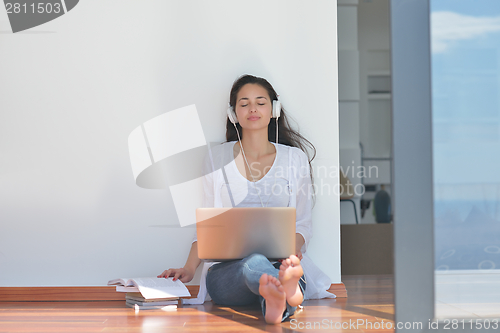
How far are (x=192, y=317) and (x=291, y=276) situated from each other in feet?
1.67

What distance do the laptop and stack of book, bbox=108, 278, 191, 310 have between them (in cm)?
39

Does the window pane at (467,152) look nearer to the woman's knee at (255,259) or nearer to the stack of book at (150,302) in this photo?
the woman's knee at (255,259)

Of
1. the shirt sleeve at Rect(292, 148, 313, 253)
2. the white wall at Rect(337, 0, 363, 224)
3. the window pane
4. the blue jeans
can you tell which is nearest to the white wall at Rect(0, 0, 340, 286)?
the shirt sleeve at Rect(292, 148, 313, 253)

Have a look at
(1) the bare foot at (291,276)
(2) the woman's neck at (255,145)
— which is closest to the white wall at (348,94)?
(2) the woman's neck at (255,145)

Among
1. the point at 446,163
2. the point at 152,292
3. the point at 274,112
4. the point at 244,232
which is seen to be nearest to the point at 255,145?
the point at 274,112

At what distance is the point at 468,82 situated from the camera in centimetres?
139

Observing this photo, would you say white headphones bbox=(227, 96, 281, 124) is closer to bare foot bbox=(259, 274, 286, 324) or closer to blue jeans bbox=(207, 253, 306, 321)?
blue jeans bbox=(207, 253, 306, 321)

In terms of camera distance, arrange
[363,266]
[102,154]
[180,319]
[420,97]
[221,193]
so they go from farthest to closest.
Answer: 1. [363,266]
2. [102,154]
3. [221,193]
4. [180,319]
5. [420,97]

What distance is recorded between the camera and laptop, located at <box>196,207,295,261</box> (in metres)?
1.80

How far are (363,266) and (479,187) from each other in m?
2.20

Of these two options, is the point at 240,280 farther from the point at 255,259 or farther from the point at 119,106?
the point at 119,106

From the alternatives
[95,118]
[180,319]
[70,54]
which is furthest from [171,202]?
[70,54]

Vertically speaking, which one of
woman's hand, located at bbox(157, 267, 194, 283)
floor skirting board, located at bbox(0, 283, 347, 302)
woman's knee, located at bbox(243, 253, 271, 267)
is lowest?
floor skirting board, located at bbox(0, 283, 347, 302)

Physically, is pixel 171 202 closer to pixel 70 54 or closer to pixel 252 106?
pixel 252 106
